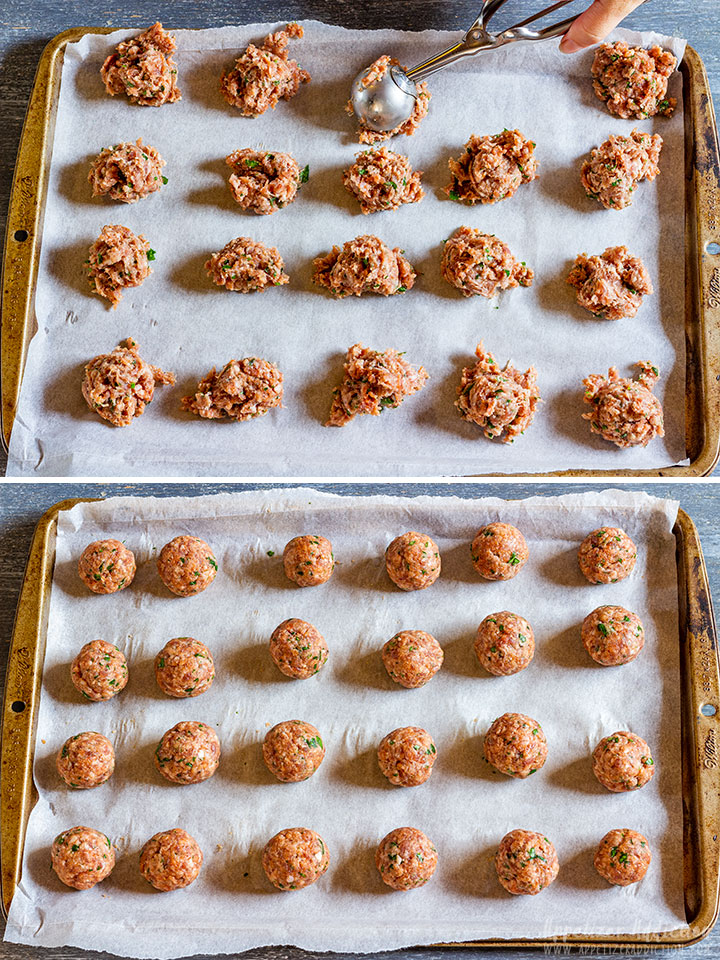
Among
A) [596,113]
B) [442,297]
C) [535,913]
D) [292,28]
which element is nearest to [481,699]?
[535,913]

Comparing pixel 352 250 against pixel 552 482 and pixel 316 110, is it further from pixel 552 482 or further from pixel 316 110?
pixel 552 482

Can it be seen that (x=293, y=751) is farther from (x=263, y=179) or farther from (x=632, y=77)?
(x=632, y=77)

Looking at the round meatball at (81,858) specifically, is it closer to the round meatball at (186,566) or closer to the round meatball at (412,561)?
the round meatball at (186,566)

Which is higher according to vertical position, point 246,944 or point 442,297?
point 442,297

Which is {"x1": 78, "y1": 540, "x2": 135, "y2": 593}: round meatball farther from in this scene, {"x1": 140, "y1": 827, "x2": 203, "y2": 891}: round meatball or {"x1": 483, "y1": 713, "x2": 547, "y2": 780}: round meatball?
{"x1": 483, "y1": 713, "x2": 547, "y2": 780}: round meatball

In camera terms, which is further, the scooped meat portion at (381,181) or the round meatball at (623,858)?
the scooped meat portion at (381,181)

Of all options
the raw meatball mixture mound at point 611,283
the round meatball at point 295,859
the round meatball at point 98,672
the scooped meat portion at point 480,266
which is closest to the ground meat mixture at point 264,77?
the scooped meat portion at point 480,266
